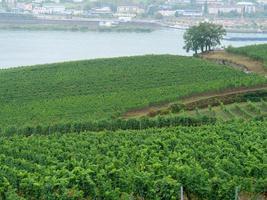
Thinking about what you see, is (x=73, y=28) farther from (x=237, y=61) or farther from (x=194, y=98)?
(x=194, y=98)

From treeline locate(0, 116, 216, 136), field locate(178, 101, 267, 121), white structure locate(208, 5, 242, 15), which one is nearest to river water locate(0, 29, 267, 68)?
white structure locate(208, 5, 242, 15)

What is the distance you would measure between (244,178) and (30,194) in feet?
23.2

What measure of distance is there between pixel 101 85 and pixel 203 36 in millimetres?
25676

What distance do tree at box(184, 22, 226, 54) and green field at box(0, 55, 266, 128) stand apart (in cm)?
1188

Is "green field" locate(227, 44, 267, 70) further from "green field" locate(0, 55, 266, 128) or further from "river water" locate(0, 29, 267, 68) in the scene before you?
"river water" locate(0, 29, 267, 68)

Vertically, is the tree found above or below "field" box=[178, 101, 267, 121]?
above

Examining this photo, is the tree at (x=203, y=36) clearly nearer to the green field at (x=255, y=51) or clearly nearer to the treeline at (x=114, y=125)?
the green field at (x=255, y=51)

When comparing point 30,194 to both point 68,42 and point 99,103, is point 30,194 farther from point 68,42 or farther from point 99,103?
point 68,42

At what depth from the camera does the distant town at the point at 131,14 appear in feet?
454

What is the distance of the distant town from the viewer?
138250 mm

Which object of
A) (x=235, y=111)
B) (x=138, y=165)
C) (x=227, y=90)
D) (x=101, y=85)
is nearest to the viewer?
(x=138, y=165)

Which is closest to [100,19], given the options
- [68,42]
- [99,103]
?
[68,42]

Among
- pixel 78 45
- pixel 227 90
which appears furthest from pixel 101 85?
pixel 78 45

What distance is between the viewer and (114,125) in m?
36.4
